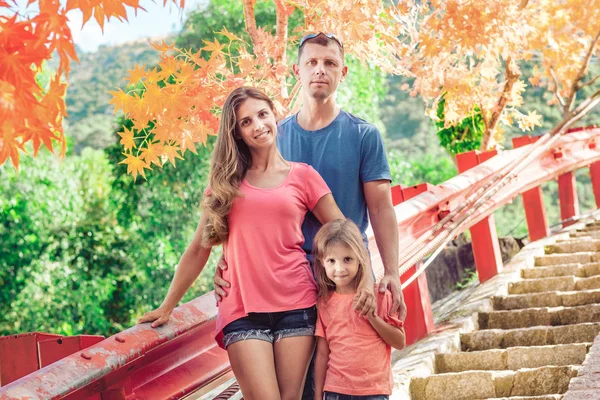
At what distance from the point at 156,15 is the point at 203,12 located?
38.5 m

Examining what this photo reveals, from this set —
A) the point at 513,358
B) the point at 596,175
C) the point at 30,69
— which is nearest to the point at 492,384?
the point at 513,358

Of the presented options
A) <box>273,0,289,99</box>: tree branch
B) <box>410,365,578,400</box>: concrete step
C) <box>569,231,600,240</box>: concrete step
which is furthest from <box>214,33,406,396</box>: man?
<box>569,231,600,240</box>: concrete step

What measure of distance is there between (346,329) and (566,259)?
450 cm

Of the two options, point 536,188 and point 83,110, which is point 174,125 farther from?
point 83,110

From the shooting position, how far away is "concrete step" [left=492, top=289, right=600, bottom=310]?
221 inches

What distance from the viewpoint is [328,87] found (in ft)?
10.4

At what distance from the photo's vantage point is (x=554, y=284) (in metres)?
6.13

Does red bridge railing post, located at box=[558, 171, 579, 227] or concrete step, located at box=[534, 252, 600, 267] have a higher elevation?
red bridge railing post, located at box=[558, 171, 579, 227]

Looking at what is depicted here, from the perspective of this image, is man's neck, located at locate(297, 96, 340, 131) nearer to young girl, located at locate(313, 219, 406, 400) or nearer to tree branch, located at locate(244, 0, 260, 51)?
young girl, located at locate(313, 219, 406, 400)

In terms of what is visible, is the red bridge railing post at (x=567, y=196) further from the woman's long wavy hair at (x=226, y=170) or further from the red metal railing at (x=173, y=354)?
the woman's long wavy hair at (x=226, y=170)

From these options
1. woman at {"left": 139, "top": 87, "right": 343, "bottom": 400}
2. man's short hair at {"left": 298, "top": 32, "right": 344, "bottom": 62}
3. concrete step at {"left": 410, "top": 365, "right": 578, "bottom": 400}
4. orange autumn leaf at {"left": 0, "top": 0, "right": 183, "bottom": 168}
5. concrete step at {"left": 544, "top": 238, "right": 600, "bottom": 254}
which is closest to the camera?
orange autumn leaf at {"left": 0, "top": 0, "right": 183, "bottom": 168}

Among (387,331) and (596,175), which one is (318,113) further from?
(596,175)

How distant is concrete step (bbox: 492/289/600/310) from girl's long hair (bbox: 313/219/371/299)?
306cm

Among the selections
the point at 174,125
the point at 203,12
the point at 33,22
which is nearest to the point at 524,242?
the point at 174,125
